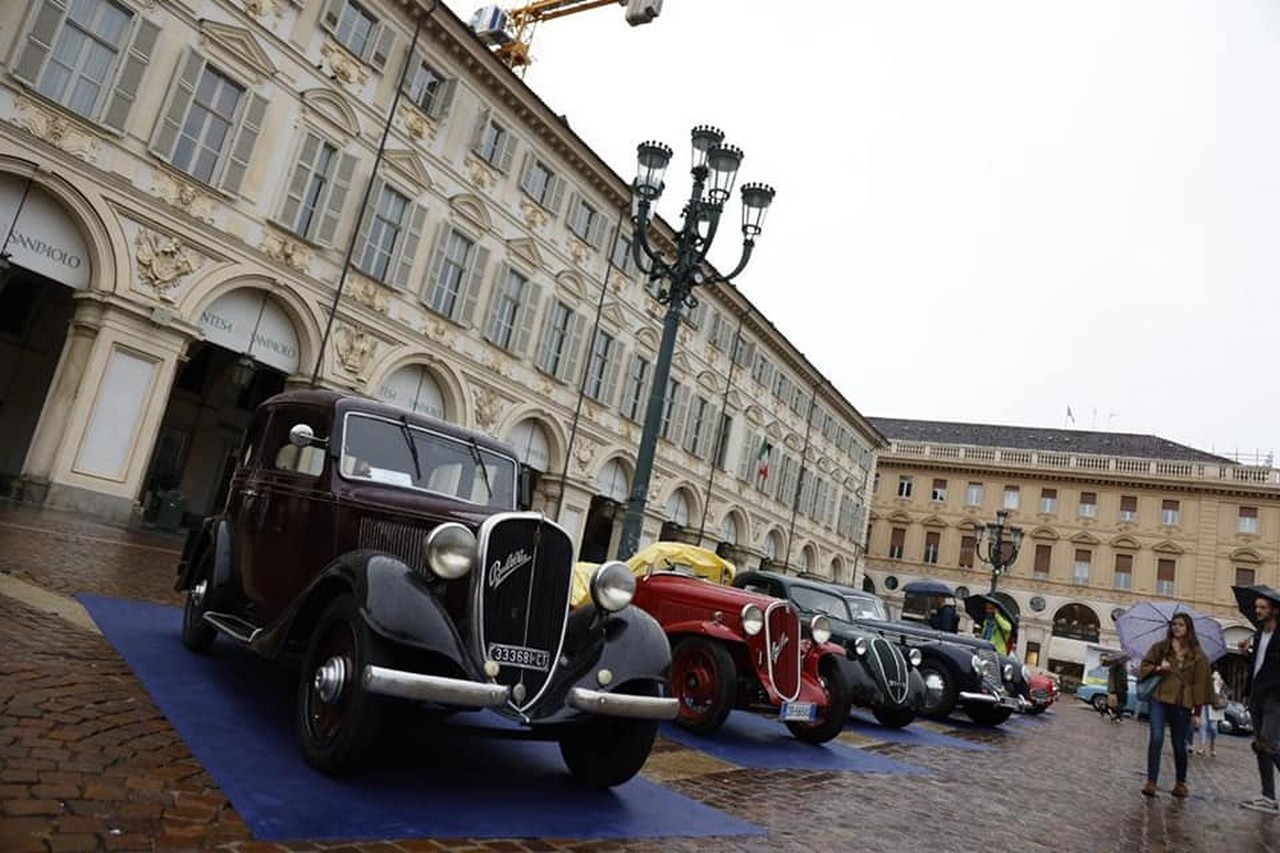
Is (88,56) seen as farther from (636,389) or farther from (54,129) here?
(636,389)

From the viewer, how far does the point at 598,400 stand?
74.3 ft

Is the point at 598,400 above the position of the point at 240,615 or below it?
above

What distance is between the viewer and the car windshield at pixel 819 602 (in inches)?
384

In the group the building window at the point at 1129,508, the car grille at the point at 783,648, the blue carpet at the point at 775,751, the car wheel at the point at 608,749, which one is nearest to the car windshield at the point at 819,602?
the blue carpet at the point at 775,751

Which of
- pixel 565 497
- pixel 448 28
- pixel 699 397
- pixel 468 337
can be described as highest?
pixel 448 28

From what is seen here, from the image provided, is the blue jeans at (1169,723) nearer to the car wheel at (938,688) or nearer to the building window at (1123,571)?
the car wheel at (938,688)

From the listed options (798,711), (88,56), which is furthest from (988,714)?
(88,56)

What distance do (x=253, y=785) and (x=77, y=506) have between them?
37.3 feet

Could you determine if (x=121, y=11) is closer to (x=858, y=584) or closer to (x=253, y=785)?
(x=253, y=785)

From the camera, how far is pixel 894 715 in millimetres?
10039

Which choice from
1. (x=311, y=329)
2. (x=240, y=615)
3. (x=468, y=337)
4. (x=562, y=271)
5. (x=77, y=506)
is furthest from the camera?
(x=562, y=271)

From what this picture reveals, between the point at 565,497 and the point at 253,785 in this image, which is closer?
the point at 253,785

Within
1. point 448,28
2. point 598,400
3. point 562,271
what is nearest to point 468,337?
point 562,271

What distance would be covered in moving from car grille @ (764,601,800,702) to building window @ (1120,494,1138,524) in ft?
153
